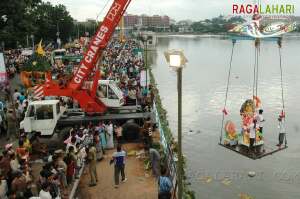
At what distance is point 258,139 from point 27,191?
34.5ft

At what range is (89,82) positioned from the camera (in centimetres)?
1825

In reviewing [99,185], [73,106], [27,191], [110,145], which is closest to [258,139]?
[110,145]

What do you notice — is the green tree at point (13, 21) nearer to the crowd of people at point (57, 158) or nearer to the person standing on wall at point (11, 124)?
the crowd of people at point (57, 158)

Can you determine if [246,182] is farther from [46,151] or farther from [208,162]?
[46,151]

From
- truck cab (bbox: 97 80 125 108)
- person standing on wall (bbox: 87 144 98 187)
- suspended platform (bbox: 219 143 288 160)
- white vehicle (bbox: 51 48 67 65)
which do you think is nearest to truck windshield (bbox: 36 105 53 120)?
truck cab (bbox: 97 80 125 108)

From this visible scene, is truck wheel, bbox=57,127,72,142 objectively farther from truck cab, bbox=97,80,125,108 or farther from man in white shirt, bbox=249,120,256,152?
man in white shirt, bbox=249,120,256,152

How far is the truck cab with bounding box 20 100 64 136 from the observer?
16797mm

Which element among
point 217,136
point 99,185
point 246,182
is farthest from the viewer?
point 217,136

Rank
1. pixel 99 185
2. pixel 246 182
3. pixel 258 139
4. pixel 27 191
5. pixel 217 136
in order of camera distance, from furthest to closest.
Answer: pixel 217 136
pixel 258 139
pixel 246 182
pixel 99 185
pixel 27 191

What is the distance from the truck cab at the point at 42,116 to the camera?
16.8 metres

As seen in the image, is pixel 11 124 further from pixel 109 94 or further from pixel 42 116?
pixel 109 94

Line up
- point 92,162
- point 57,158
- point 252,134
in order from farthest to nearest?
point 252,134 → point 92,162 → point 57,158

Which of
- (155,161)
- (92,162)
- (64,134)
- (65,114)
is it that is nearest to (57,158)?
(92,162)

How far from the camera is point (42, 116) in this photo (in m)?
16.9
